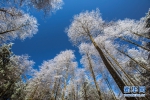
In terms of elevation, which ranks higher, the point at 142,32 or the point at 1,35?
the point at 142,32

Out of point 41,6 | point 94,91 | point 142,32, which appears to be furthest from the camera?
point 94,91

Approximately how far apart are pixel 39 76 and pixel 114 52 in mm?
12189

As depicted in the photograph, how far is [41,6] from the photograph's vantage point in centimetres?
537

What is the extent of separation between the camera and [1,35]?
6914 mm

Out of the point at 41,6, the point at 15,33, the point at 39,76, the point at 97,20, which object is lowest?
the point at 41,6

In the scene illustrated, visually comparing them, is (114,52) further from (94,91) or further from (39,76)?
(94,91)

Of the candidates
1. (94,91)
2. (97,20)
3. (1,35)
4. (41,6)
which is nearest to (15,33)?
(1,35)

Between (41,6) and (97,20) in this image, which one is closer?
(41,6)

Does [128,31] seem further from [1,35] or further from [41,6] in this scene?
[1,35]

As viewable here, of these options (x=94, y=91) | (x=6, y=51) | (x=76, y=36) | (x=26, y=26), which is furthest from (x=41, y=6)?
(x=94, y=91)

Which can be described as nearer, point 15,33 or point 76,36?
point 15,33

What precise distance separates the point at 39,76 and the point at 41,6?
40.4ft

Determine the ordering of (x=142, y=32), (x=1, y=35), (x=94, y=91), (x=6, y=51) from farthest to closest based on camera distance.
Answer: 1. (x=94, y=91)
2. (x=6, y=51)
3. (x=142, y=32)
4. (x=1, y=35)

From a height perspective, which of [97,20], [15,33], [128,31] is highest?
[97,20]
